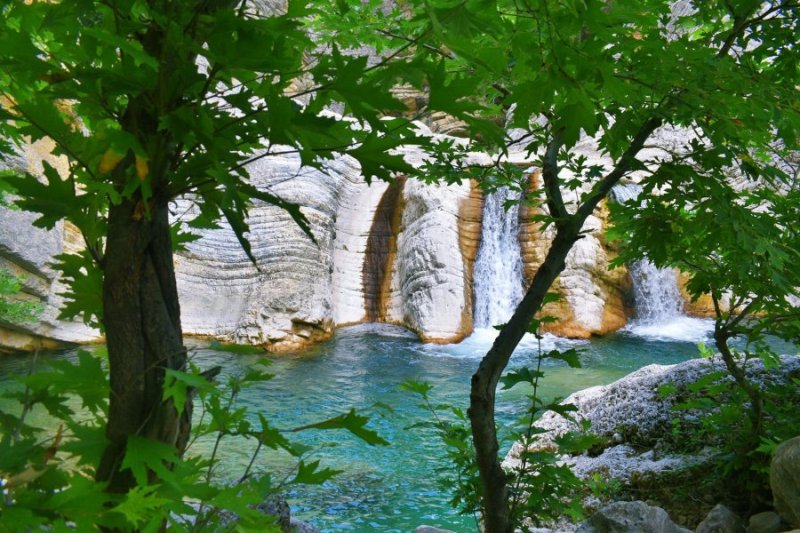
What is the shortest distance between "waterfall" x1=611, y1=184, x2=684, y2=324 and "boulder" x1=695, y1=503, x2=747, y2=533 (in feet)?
Result: 40.9

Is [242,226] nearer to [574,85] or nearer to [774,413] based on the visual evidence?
[574,85]

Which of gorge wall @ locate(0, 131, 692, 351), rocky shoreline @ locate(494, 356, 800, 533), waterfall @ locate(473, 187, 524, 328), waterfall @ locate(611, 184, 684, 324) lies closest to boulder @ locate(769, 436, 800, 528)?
rocky shoreline @ locate(494, 356, 800, 533)

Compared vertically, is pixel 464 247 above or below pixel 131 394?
above

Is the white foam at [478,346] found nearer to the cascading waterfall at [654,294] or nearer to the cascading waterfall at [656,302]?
the cascading waterfall at [656,302]

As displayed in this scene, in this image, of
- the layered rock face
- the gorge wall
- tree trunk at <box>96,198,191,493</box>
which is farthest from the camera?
the gorge wall

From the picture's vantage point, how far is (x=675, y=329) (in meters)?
15.2

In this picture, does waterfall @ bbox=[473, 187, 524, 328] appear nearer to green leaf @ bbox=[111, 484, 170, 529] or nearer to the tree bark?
the tree bark

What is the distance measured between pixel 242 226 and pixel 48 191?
0.35 metres

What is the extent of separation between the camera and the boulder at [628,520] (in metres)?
3.54

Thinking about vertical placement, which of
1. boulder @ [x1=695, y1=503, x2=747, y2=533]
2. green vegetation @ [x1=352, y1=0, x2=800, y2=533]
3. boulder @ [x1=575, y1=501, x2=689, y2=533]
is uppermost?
green vegetation @ [x1=352, y1=0, x2=800, y2=533]

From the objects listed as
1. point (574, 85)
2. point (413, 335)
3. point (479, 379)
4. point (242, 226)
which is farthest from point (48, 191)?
point (413, 335)

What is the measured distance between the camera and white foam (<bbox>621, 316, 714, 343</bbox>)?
1440 cm

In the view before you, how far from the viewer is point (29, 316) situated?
818cm

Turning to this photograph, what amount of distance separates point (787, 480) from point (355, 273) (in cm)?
1385
